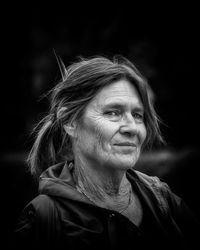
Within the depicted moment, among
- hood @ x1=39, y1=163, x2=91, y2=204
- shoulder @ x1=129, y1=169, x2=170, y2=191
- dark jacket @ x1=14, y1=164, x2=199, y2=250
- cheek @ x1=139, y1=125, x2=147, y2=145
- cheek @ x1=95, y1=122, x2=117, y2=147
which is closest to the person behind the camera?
dark jacket @ x1=14, y1=164, x2=199, y2=250

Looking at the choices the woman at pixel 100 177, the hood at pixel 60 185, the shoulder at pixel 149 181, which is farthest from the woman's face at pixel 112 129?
the shoulder at pixel 149 181

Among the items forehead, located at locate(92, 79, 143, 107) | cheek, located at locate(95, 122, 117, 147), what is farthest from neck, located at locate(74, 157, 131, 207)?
forehead, located at locate(92, 79, 143, 107)

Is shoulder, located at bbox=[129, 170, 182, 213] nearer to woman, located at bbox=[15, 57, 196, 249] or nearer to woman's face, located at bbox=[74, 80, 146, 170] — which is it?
woman, located at bbox=[15, 57, 196, 249]

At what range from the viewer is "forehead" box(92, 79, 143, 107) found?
2.20 m

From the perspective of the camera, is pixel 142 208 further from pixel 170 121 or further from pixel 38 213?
pixel 170 121

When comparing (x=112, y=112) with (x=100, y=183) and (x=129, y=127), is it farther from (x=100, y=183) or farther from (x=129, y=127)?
(x=100, y=183)

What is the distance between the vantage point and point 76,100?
2291mm

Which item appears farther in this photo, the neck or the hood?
the neck

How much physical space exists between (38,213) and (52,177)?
1.01 ft

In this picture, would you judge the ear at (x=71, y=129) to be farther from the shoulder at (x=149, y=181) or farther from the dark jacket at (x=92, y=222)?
the shoulder at (x=149, y=181)

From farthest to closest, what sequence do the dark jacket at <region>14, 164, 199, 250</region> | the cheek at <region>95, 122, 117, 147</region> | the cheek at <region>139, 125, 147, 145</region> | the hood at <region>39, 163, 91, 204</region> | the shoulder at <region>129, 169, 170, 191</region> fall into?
the shoulder at <region>129, 169, 170, 191</region> → the cheek at <region>139, 125, 147, 145</region> → the cheek at <region>95, 122, 117, 147</region> → the hood at <region>39, 163, 91, 204</region> → the dark jacket at <region>14, 164, 199, 250</region>

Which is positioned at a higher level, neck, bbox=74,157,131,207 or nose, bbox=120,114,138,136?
nose, bbox=120,114,138,136

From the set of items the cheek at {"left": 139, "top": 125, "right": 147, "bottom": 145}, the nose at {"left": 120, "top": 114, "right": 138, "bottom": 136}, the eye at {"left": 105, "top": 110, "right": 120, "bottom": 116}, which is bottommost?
the cheek at {"left": 139, "top": 125, "right": 147, "bottom": 145}

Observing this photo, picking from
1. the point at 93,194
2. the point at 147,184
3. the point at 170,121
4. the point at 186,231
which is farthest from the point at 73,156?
the point at 170,121
